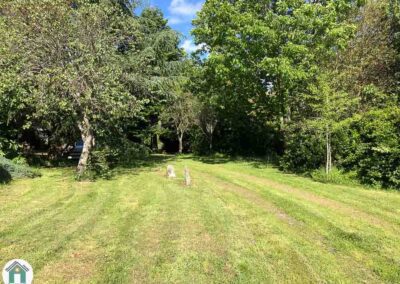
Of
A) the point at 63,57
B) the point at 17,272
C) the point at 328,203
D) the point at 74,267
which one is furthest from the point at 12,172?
the point at 17,272

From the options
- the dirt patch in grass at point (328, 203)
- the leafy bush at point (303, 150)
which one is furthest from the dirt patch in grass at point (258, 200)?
the leafy bush at point (303, 150)

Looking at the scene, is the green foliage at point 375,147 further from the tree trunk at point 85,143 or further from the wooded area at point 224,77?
the tree trunk at point 85,143

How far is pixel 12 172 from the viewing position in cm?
1324

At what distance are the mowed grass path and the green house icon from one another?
234cm

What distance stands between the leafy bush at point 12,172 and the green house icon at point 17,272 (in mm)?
10723

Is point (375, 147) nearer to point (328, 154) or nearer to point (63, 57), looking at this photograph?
point (328, 154)

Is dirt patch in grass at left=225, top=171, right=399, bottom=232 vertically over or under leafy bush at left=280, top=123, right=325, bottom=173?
under

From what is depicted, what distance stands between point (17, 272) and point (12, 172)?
462 inches

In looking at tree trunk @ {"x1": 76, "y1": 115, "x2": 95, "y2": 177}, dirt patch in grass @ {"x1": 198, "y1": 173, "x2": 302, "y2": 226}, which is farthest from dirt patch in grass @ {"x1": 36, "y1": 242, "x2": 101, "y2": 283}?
tree trunk @ {"x1": 76, "y1": 115, "x2": 95, "y2": 177}

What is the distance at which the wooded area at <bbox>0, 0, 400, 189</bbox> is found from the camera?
12.4 metres

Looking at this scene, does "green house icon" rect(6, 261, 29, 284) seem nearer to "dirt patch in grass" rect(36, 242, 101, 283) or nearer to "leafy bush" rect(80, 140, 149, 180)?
"dirt patch in grass" rect(36, 242, 101, 283)

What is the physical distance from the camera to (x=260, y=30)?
16.3 m

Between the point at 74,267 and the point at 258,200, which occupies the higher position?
the point at 258,200

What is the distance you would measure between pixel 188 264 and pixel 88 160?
9.93 m
